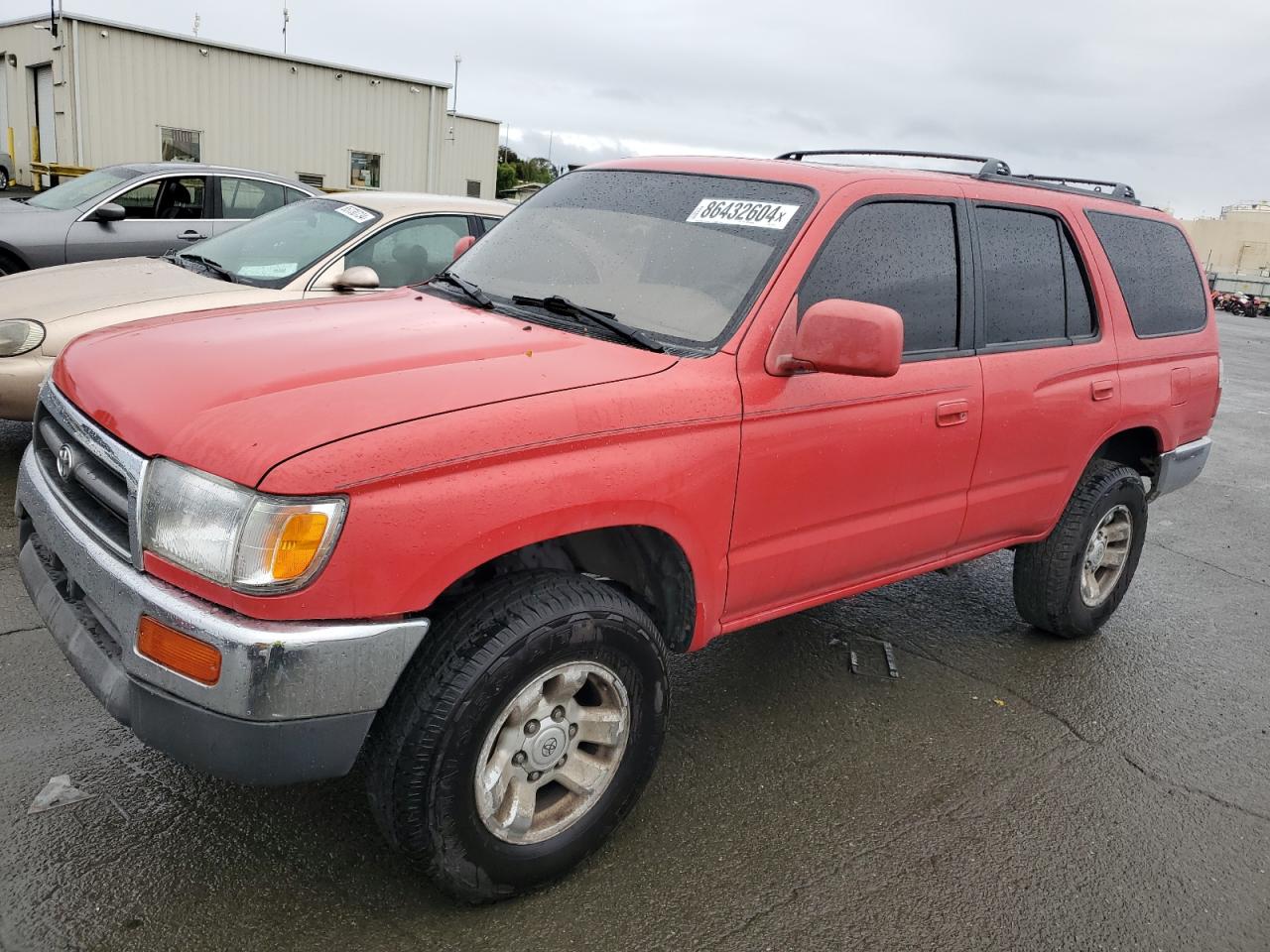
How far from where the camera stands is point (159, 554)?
7.43ft

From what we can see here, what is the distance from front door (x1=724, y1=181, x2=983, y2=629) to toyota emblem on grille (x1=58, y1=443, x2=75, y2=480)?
175 centimetres

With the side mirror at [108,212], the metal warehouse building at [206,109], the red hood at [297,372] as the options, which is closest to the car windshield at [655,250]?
the red hood at [297,372]

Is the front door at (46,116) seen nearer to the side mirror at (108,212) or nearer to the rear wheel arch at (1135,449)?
the side mirror at (108,212)

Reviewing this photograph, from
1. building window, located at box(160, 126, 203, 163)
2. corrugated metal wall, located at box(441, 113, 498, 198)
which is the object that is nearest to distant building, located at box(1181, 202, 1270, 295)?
corrugated metal wall, located at box(441, 113, 498, 198)

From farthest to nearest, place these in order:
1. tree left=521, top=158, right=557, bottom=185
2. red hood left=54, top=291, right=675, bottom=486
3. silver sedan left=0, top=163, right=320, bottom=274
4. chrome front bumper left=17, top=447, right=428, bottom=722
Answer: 1. tree left=521, top=158, right=557, bottom=185
2. silver sedan left=0, top=163, right=320, bottom=274
3. red hood left=54, top=291, right=675, bottom=486
4. chrome front bumper left=17, top=447, right=428, bottom=722

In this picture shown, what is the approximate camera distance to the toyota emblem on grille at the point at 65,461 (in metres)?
2.67

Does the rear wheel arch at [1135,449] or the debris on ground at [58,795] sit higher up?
the rear wheel arch at [1135,449]

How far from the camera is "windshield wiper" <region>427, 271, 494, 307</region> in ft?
11.0

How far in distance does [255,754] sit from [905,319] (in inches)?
95.1

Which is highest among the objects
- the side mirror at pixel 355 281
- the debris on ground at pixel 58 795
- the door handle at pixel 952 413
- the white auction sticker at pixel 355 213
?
the white auction sticker at pixel 355 213

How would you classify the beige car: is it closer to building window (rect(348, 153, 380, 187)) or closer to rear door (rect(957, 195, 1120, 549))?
rear door (rect(957, 195, 1120, 549))

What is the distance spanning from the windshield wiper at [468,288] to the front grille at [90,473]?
4.03ft

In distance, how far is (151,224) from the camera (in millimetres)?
8305

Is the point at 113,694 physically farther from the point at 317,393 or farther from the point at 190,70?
the point at 190,70
